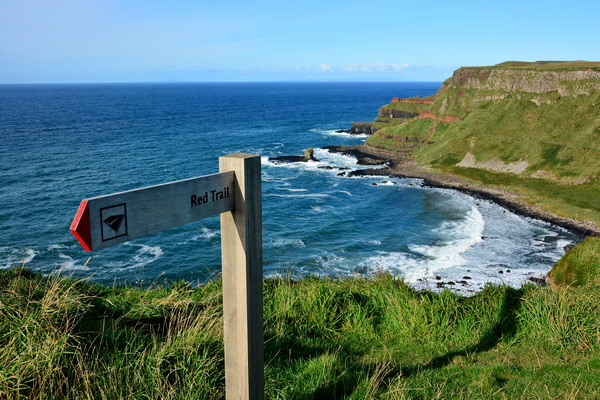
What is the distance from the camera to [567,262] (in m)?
26.6

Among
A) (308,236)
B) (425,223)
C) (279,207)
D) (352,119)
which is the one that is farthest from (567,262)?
(352,119)

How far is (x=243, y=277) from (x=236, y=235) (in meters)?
0.36

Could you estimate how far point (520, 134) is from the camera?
198 ft

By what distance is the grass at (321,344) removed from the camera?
476 cm

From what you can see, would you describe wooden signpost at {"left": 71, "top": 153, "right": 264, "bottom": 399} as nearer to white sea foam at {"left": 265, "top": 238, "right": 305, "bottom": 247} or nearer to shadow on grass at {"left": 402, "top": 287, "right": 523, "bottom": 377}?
shadow on grass at {"left": 402, "top": 287, "right": 523, "bottom": 377}

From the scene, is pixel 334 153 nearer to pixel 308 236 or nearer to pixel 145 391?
pixel 308 236

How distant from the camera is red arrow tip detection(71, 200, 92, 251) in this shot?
2.88 metres

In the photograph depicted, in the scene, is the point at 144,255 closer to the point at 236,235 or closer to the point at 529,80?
the point at 236,235

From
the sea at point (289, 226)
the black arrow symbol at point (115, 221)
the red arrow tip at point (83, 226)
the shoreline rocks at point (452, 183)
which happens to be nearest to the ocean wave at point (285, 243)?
the sea at point (289, 226)

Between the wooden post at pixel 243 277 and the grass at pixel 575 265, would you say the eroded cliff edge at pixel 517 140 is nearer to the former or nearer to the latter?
the grass at pixel 575 265

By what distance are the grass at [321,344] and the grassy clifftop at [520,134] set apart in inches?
1425

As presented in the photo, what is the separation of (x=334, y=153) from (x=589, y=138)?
113 feet

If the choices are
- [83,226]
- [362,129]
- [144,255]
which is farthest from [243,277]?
[362,129]

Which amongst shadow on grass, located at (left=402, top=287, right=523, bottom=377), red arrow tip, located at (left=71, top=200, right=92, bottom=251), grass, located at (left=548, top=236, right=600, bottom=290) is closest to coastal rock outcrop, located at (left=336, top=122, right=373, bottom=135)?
grass, located at (left=548, top=236, right=600, bottom=290)
